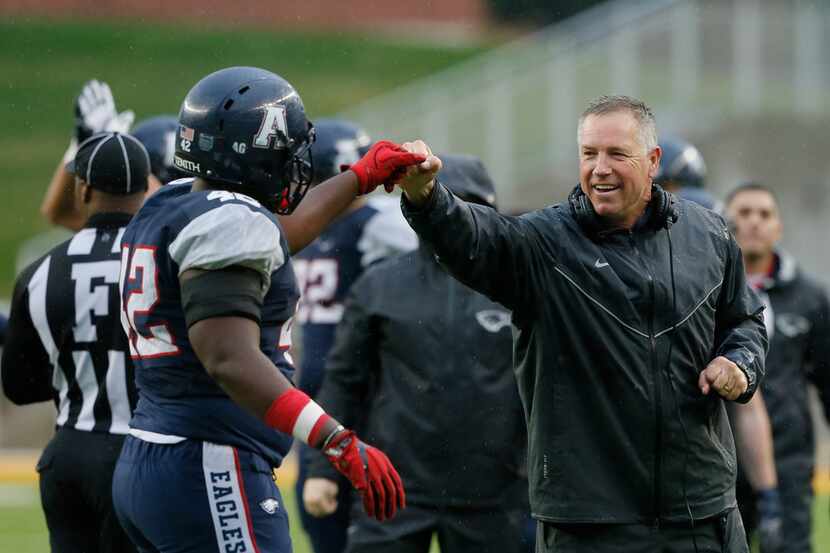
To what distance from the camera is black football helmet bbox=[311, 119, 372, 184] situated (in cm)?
720

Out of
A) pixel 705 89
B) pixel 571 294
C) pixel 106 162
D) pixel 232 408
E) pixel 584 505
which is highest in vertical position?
pixel 705 89

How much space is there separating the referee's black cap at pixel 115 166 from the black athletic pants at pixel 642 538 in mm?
1942

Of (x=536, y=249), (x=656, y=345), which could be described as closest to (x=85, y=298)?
(x=536, y=249)

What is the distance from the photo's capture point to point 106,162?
529 centimetres

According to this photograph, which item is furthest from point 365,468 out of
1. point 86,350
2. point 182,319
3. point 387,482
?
point 86,350

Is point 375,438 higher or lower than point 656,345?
lower

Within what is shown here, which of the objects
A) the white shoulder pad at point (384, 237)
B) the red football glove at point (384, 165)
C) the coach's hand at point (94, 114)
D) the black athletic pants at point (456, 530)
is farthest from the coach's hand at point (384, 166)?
the coach's hand at point (94, 114)

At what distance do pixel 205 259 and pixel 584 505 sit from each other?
51.0 inches

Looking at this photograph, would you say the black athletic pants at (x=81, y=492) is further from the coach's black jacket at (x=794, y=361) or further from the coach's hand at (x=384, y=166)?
the coach's black jacket at (x=794, y=361)

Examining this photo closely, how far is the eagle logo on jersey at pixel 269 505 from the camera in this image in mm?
4168

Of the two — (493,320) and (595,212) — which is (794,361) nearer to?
(493,320)

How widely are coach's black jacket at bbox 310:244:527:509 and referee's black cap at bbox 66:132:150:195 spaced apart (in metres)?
1.02

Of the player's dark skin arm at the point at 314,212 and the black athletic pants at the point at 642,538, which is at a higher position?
the player's dark skin arm at the point at 314,212

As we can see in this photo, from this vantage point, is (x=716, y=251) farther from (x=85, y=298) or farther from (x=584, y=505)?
(x=85, y=298)
